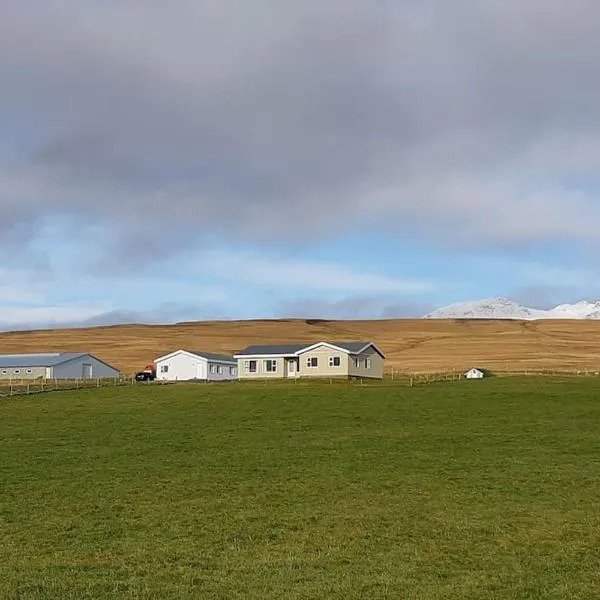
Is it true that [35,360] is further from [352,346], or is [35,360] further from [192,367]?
[352,346]

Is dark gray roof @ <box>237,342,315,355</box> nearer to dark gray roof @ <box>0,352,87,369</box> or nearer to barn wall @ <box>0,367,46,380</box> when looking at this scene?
dark gray roof @ <box>0,352,87,369</box>

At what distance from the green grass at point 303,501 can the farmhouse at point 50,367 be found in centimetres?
4766

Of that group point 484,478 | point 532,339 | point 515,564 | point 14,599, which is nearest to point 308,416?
point 484,478

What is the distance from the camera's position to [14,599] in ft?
49.4

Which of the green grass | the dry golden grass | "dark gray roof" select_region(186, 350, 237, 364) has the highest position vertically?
the dry golden grass

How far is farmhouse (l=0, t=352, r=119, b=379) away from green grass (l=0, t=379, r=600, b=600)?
156ft

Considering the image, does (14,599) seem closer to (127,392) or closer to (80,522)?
(80,522)

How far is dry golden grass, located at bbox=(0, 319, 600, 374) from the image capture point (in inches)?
4641

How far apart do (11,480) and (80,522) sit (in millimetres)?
7916

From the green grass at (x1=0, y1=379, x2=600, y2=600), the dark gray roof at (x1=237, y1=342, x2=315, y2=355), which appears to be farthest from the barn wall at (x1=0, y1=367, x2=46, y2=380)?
the green grass at (x1=0, y1=379, x2=600, y2=600)

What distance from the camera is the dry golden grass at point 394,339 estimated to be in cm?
11788

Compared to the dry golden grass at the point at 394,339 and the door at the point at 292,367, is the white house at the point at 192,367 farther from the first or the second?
the dry golden grass at the point at 394,339

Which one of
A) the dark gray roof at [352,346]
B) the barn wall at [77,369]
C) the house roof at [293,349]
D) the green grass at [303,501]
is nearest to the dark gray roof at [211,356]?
the house roof at [293,349]

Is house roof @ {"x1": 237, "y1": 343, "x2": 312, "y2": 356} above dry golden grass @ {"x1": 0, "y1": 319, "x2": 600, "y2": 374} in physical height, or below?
below
